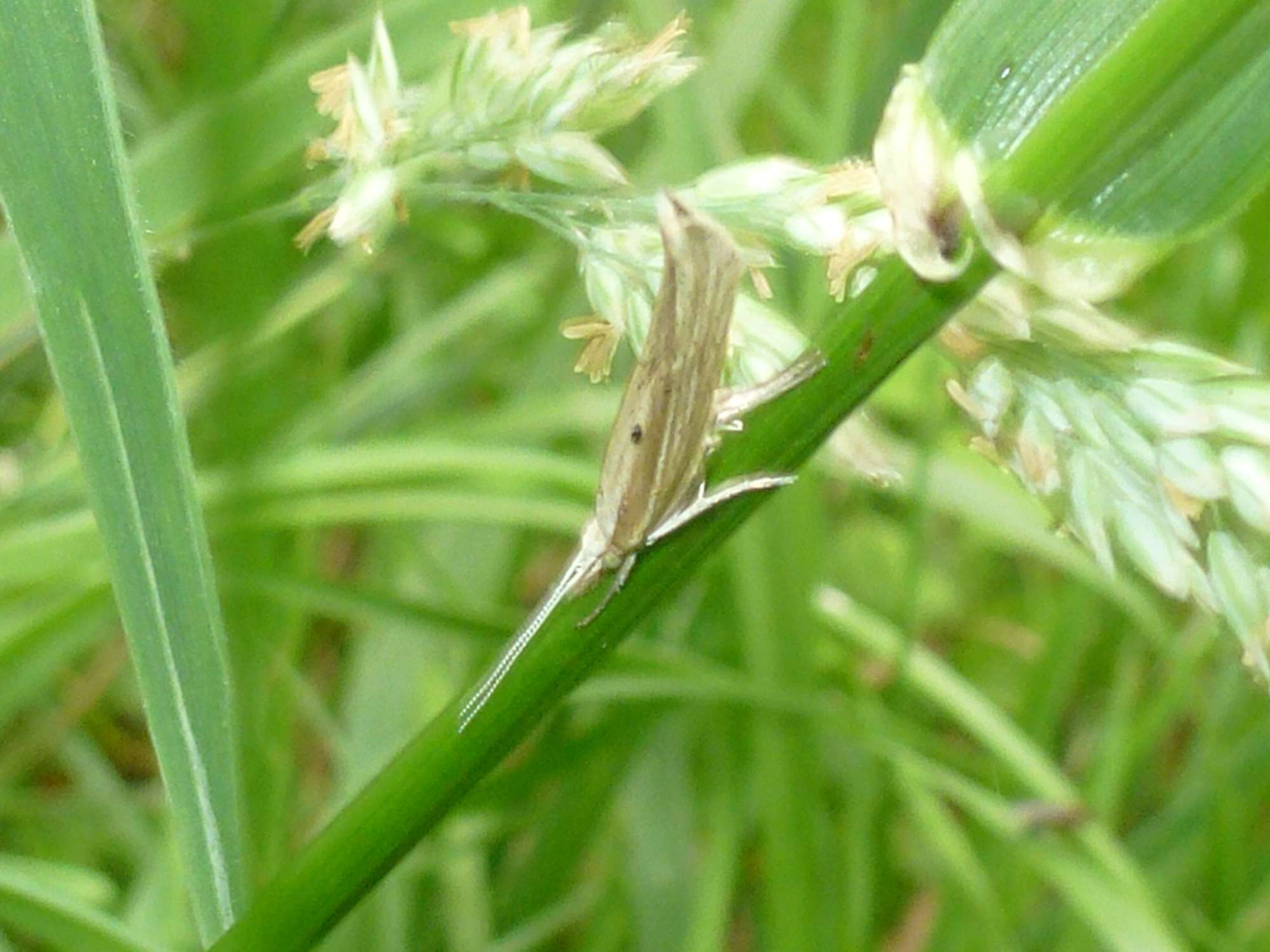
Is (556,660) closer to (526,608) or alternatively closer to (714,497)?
(714,497)

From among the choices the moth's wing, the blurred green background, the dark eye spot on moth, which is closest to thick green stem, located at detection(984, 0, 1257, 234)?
the dark eye spot on moth

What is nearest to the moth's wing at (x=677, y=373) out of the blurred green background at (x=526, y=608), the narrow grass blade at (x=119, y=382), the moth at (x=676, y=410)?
the moth at (x=676, y=410)

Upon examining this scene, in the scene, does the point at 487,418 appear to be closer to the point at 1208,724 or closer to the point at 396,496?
the point at 396,496

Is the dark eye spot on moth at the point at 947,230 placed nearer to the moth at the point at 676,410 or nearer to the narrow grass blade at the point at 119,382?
the moth at the point at 676,410

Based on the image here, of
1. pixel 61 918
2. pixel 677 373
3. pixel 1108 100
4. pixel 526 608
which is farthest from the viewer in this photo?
pixel 526 608

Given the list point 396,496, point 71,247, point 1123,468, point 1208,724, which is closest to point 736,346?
point 1123,468

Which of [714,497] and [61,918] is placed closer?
[714,497]

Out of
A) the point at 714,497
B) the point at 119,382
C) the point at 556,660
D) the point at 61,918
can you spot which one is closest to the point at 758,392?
the point at 714,497
